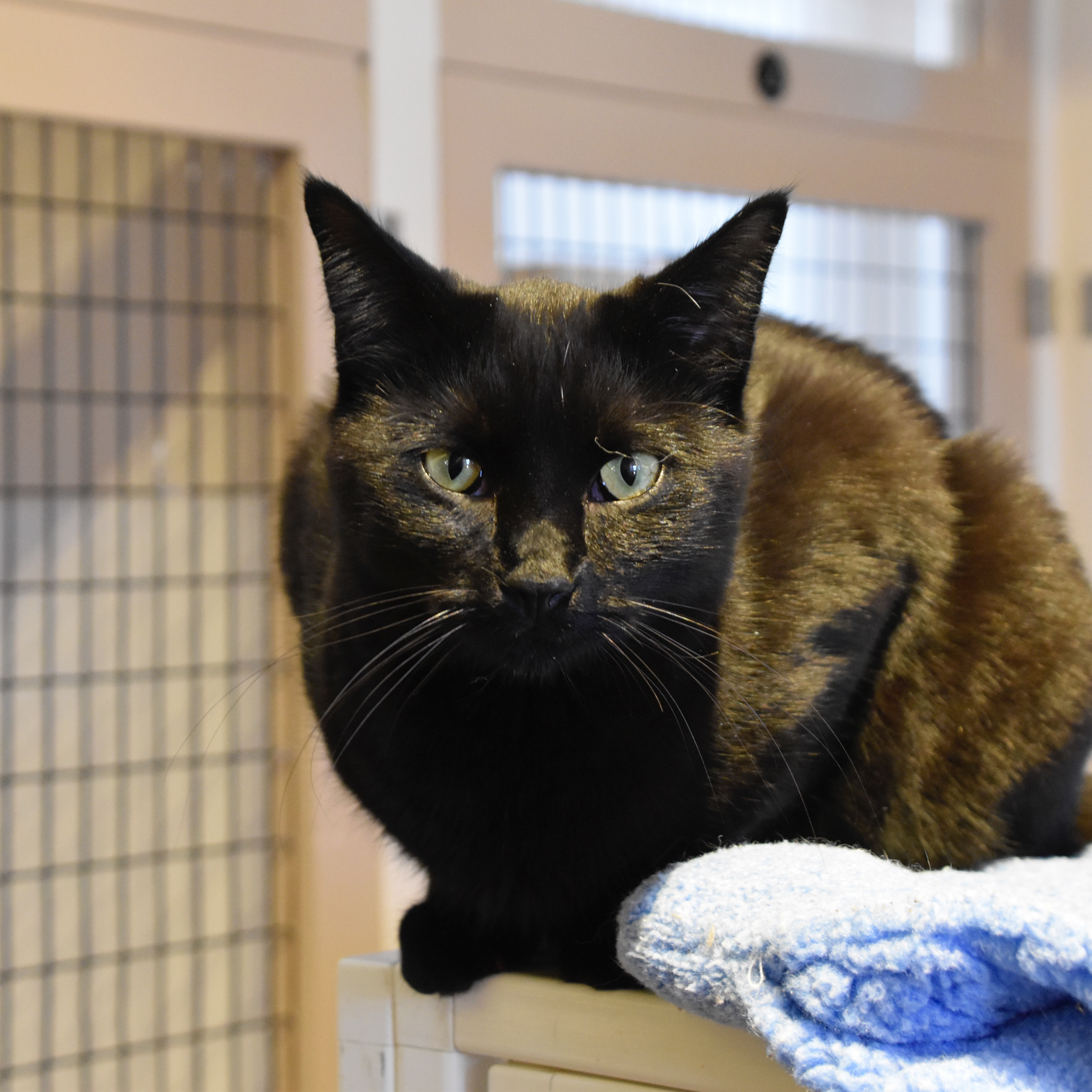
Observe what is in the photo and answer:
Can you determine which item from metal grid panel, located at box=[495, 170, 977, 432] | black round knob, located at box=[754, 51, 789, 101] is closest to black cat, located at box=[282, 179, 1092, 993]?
metal grid panel, located at box=[495, 170, 977, 432]

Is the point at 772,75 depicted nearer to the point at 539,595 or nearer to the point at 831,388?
the point at 831,388

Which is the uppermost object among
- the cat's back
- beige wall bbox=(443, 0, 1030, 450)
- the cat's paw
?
beige wall bbox=(443, 0, 1030, 450)

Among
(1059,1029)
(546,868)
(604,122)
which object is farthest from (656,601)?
(604,122)

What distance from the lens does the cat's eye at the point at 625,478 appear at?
2.06 feet

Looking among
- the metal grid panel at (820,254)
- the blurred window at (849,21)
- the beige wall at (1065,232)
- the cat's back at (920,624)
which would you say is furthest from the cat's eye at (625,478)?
the beige wall at (1065,232)

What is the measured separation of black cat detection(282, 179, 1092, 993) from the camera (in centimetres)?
62

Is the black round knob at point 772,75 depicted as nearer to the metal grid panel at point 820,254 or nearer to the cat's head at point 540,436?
the metal grid panel at point 820,254

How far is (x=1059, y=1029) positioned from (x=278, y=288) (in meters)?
1.02

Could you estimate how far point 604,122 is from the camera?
1.36 m

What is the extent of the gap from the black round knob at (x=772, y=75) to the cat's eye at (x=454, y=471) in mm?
985

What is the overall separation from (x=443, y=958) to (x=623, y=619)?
210 mm

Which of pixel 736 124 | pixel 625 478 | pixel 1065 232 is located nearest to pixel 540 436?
pixel 625 478

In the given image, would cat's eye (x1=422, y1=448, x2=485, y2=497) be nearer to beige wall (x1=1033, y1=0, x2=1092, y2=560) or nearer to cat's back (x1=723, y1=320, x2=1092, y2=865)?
cat's back (x1=723, y1=320, x2=1092, y2=865)

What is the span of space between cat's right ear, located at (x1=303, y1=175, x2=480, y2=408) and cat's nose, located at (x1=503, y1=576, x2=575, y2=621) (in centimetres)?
16
